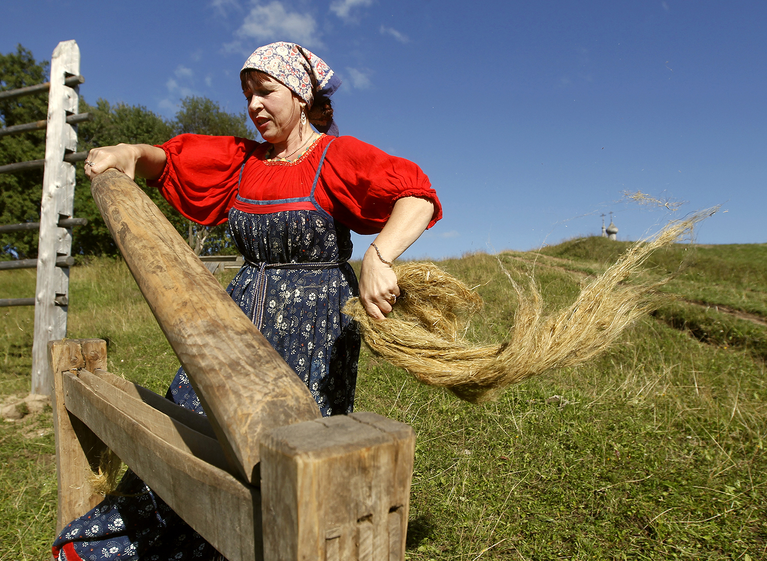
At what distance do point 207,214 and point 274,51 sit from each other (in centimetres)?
79

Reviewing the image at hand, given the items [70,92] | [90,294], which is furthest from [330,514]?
[90,294]

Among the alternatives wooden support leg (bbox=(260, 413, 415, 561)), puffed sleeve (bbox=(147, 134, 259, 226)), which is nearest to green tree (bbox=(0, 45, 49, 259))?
puffed sleeve (bbox=(147, 134, 259, 226))

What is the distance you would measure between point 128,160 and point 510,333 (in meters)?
1.53

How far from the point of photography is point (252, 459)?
782 mm

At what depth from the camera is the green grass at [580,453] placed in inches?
112


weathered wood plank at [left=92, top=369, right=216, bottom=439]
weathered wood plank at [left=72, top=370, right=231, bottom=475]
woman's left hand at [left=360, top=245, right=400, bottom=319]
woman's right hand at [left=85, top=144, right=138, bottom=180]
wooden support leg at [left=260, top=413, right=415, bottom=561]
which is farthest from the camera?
woman's right hand at [left=85, top=144, right=138, bottom=180]

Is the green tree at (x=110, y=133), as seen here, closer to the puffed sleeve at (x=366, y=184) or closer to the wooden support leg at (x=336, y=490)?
the puffed sleeve at (x=366, y=184)

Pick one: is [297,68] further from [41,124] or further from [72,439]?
[41,124]

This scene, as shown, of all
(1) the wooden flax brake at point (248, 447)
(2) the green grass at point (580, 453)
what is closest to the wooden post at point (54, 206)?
(2) the green grass at point (580, 453)

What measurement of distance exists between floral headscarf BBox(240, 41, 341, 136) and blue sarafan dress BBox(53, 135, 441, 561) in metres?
0.24

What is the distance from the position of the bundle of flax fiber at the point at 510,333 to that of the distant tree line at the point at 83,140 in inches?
631

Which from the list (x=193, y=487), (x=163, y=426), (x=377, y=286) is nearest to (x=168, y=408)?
(x=163, y=426)

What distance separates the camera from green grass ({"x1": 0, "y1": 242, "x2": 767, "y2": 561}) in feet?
9.37

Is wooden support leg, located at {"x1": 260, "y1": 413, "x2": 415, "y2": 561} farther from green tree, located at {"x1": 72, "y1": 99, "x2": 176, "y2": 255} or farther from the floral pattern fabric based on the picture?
green tree, located at {"x1": 72, "y1": 99, "x2": 176, "y2": 255}
